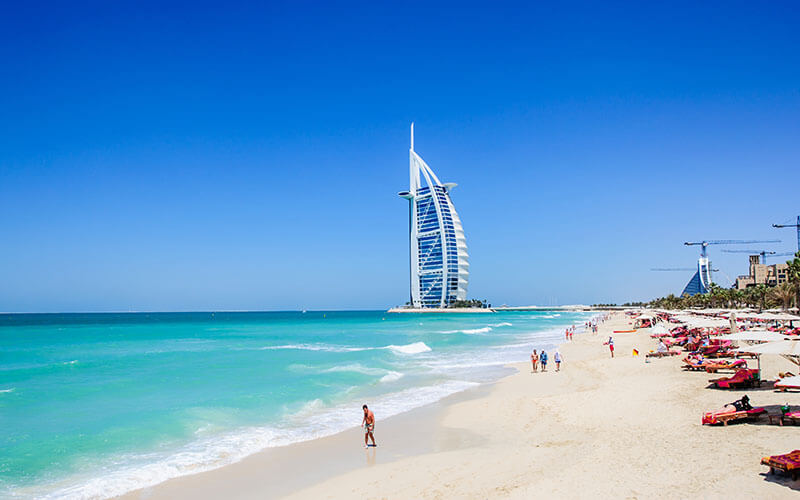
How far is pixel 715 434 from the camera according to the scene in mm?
9906

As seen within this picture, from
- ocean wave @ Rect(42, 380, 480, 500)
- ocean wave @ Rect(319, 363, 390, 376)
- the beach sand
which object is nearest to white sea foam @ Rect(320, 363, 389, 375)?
ocean wave @ Rect(319, 363, 390, 376)

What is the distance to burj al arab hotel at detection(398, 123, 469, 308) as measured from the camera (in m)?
125

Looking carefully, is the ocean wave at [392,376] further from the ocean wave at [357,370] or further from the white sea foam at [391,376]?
the ocean wave at [357,370]

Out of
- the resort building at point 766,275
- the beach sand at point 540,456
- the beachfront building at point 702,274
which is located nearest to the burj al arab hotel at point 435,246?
the resort building at point 766,275

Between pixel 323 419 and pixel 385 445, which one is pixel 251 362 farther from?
pixel 385 445

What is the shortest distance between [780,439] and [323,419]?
10373 millimetres

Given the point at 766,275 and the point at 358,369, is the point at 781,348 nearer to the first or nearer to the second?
the point at 358,369

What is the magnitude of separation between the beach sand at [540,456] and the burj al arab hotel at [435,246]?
361ft

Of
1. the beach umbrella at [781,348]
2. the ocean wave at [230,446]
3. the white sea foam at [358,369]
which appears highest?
the beach umbrella at [781,348]

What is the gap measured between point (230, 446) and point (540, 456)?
6.78 metres

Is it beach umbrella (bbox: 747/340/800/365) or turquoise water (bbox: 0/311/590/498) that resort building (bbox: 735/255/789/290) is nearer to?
turquoise water (bbox: 0/311/590/498)

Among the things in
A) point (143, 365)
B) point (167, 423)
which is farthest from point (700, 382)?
point (143, 365)

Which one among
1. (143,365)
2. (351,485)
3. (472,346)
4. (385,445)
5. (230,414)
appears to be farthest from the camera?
(472,346)

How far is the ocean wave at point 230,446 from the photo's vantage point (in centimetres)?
914
